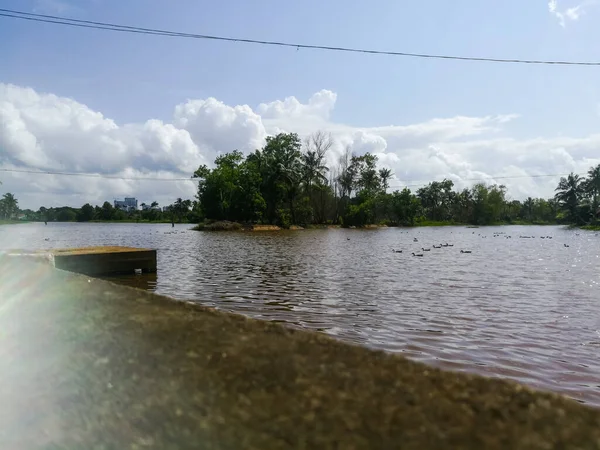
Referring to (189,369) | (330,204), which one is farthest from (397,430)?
(330,204)

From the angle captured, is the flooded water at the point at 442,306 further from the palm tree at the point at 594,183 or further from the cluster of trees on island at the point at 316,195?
the palm tree at the point at 594,183

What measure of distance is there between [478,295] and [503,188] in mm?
151963

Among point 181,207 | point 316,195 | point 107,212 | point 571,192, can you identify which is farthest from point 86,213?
point 571,192

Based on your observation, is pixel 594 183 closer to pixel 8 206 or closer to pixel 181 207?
pixel 181 207

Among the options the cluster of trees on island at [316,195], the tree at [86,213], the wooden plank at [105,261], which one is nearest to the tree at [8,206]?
the tree at [86,213]

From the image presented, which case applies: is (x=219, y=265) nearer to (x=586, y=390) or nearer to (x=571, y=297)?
(x=571, y=297)

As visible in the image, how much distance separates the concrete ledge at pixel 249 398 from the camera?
2.08m

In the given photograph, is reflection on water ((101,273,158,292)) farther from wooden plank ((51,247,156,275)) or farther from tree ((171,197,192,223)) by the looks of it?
tree ((171,197,192,223))

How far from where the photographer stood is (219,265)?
874 inches

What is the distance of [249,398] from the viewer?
2.59m

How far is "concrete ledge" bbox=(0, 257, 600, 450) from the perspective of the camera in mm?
2078

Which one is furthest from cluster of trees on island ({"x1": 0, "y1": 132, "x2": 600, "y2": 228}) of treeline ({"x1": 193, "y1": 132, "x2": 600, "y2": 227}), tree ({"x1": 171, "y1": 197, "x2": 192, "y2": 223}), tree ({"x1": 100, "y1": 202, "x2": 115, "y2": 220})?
tree ({"x1": 100, "y1": 202, "x2": 115, "y2": 220})

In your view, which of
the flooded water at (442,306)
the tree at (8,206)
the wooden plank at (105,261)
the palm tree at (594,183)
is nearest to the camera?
the flooded water at (442,306)

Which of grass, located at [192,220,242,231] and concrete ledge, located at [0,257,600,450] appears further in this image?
grass, located at [192,220,242,231]
